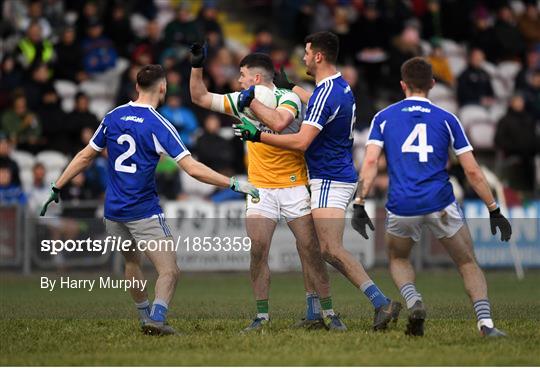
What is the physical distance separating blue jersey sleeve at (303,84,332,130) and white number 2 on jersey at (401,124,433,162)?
0.96m

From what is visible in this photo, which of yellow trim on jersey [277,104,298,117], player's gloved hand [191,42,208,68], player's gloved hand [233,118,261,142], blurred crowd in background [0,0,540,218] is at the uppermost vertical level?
blurred crowd in background [0,0,540,218]

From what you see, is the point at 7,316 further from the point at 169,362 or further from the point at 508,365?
the point at 508,365

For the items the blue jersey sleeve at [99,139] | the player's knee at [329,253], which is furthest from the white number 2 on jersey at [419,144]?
the blue jersey sleeve at [99,139]

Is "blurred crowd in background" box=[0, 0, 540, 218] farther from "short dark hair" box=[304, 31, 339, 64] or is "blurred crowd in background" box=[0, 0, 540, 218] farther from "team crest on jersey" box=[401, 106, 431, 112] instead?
"team crest on jersey" box=[401, 106, 431, 112]

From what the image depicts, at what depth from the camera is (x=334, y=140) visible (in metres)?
11.2

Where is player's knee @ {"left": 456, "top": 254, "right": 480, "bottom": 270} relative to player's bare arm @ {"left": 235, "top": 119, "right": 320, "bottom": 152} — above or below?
below

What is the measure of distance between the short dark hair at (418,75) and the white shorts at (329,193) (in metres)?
1.27

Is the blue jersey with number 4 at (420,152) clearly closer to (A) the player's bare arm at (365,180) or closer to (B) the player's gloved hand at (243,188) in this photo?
(A) the player's bare arm at (365,180)

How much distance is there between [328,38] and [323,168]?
48.0 inches

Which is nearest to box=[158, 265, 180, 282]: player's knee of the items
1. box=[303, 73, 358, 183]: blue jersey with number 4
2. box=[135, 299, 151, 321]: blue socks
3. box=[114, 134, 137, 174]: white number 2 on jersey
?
box=[135, 299, 151, 321]: blue socks

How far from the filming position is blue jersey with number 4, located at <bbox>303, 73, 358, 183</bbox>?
11.1 meters

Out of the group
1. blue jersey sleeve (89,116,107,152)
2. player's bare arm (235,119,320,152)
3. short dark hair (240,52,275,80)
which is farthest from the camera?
short dark hair (240,52,275,80)

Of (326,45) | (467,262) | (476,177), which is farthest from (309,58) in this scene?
(467,262)

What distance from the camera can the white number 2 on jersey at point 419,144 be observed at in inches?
403
